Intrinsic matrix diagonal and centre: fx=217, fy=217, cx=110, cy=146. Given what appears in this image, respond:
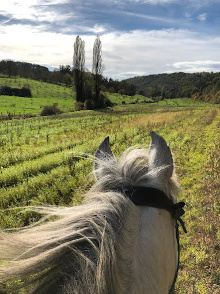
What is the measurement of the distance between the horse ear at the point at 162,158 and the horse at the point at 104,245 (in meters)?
0.05

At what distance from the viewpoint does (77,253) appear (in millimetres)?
743

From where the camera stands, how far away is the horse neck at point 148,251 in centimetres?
81

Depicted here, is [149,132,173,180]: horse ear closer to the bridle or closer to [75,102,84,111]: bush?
the bridle

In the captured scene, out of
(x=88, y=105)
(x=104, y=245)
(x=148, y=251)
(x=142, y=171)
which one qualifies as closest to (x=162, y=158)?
(x=142, y=171)

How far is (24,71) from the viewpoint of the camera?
72875mm

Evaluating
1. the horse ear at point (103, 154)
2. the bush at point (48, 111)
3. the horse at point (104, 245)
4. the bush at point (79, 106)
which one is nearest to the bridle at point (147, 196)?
the horse at point (104, 245)

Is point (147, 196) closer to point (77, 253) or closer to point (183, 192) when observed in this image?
point (77, 253)

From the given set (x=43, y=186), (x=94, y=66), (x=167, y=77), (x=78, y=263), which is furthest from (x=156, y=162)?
(x=167, y=77)

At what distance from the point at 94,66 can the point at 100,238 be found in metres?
38.5

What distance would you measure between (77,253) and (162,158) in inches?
28.8

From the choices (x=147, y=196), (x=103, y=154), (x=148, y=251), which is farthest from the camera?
(x=103, y=154)

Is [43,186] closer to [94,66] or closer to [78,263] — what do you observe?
[78,263]

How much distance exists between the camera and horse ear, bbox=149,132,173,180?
124cm

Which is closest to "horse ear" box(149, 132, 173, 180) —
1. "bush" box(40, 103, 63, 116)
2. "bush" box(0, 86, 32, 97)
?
"bush" box(40, 103, 63, 116)
